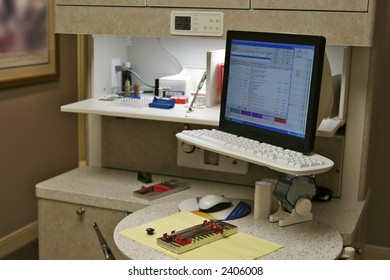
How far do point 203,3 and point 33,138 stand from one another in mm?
1828

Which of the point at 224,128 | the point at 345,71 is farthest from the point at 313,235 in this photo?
the point at 345,71

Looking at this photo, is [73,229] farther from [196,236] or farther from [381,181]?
[381,181]

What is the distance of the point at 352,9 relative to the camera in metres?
2.04

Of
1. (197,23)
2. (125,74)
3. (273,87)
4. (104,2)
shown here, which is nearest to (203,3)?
(197,23)

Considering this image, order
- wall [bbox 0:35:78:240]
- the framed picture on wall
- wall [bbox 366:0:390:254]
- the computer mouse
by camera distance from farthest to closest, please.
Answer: wall [bbox 0:35:78:240]
the framed picture on wall
wall [bbox 366:0:390:254]
the computer mouse

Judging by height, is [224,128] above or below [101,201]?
above

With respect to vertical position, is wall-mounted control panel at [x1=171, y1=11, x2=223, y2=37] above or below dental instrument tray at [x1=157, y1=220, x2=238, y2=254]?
above

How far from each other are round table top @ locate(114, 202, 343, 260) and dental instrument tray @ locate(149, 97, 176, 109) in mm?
515

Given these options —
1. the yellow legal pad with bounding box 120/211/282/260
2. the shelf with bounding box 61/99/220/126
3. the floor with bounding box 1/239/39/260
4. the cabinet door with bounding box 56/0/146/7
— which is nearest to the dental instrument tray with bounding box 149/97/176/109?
the shelf with bounding box 61/99/220/126

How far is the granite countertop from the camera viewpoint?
2.12 m

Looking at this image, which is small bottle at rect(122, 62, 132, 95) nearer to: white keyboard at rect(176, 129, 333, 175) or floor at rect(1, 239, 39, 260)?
white keyboard at rect(176, 129, 333, 175)

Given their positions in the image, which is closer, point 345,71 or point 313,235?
point 313,235
